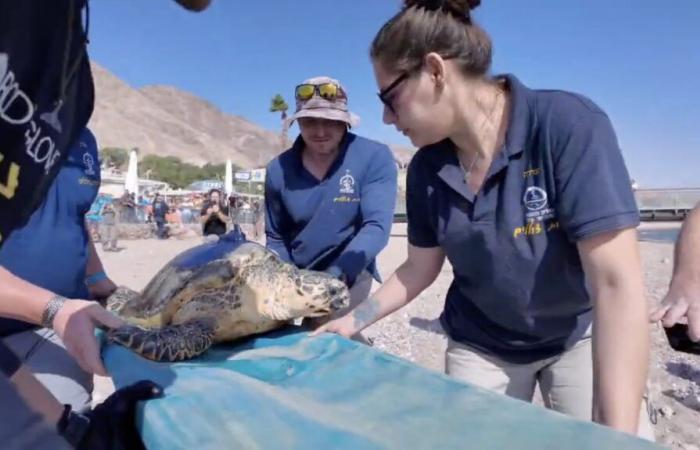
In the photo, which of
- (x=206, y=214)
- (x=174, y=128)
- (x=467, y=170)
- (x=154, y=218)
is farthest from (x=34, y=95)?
(x=174, y=128)

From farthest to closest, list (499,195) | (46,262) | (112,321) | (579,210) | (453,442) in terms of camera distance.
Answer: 1. (46,262)
2. (112,321)
3. (499,195)
4. (579,210)
5. (453,442)

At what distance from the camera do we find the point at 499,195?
1.57 m

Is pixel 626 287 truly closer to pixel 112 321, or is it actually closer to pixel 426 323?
pixel 112 321

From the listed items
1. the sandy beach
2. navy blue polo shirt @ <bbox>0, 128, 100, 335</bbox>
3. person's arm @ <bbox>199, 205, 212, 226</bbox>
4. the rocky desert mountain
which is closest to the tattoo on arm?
navy blue polo shirt @ <bbox>0, 128, 100, 335</bbox>

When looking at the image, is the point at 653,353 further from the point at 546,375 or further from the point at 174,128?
the point at 174,128

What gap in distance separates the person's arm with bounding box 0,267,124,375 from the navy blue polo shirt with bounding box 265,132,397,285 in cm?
110

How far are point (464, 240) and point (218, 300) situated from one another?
119cm

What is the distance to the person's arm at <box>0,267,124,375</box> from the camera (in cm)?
151

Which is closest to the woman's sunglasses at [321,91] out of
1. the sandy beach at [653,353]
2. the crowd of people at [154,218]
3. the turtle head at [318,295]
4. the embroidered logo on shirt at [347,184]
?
the embroidered logo on shirt at [347,184]

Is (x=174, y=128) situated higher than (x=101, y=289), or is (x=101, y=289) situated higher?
(x=174, y=128)

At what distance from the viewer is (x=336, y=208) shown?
8.44 ft

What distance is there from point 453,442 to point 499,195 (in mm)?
752

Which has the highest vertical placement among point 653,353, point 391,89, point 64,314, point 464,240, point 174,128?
point 174,128

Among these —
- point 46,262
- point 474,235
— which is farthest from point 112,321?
point 474,235
